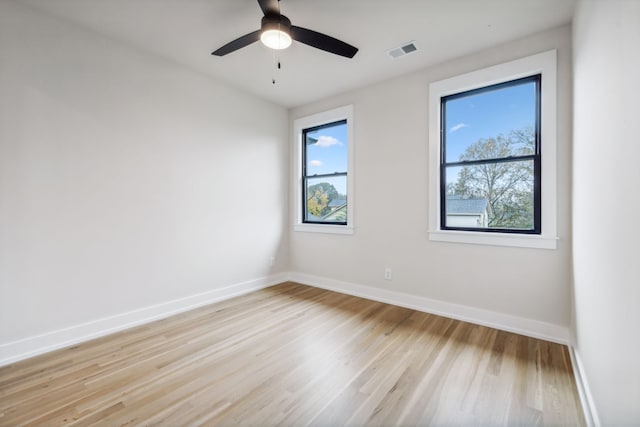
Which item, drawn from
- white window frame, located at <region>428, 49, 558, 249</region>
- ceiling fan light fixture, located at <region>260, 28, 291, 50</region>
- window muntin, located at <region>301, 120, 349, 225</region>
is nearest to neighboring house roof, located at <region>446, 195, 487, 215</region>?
white window frame, located at <region>428, 49, 558, 249</region>

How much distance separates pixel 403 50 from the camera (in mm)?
2773

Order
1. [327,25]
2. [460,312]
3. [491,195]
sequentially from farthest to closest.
A: [460,312] < [491,195] < [327,25]

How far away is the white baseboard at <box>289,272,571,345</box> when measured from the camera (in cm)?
243

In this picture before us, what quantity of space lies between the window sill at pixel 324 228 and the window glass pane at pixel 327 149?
2.72 feet

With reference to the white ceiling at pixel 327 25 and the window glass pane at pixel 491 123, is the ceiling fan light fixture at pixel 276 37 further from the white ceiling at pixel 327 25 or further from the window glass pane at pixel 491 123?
the window glass pane at pixel 491 123

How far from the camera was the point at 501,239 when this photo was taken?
8.69ft

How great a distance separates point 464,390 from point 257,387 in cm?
136

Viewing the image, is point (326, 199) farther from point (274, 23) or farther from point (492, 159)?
point (274, 23)

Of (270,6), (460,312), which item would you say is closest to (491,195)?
(460,312)

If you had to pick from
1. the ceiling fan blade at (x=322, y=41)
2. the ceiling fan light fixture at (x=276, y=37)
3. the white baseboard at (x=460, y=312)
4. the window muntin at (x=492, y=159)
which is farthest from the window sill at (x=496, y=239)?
the ceiling fan light fixture at (x=276, y=37)

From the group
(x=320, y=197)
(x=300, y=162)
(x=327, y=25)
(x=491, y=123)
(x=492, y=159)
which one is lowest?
(x=320, y=197)

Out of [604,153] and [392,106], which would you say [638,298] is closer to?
[604,153]

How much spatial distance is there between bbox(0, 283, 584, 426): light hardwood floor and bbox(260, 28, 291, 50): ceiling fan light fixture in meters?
2.49

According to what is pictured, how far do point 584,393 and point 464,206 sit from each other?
1.76 meters
